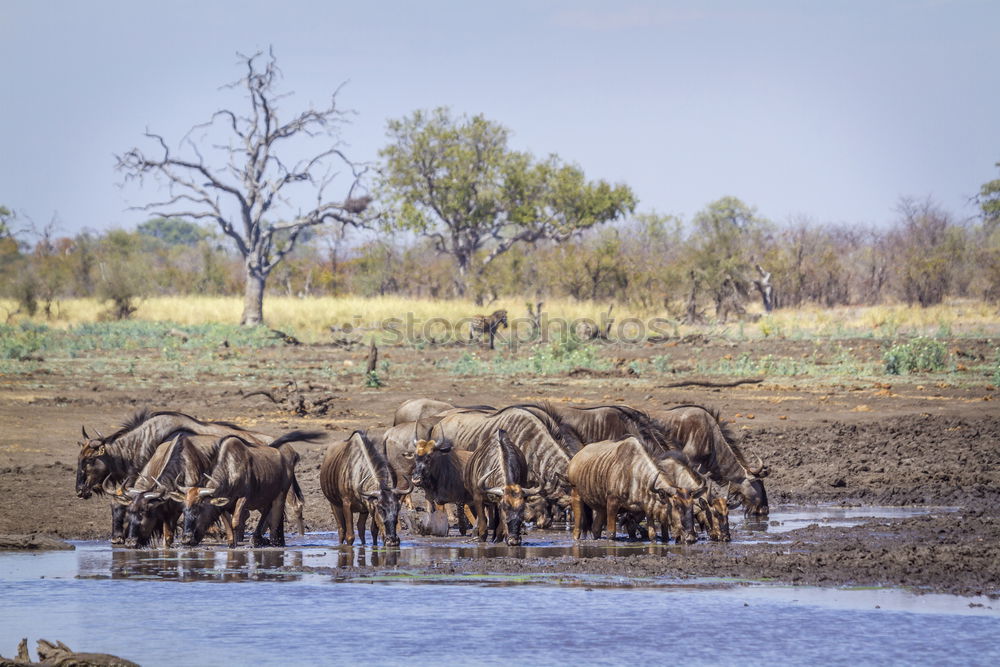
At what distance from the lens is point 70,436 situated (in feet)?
66.0

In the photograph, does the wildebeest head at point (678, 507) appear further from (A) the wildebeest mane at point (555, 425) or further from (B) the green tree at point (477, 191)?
(B) the green tree at point (477, 191)

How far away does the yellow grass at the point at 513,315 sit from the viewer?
3909 centimetres

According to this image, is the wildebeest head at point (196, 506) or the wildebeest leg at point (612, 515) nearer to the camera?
the wildebeest head at point (196, 506)

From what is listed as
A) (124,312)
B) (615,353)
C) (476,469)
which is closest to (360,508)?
(476,469)

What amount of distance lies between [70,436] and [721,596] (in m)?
13.2

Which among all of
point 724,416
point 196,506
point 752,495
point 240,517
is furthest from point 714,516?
point 724,416

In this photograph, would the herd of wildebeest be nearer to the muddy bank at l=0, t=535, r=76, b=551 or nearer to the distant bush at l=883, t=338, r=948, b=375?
the muddy bank at l=0, t=535, r=76, b=551

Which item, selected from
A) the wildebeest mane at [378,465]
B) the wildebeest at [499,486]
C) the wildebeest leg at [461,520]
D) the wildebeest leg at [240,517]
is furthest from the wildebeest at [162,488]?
the wildebeest leg at [461,520]

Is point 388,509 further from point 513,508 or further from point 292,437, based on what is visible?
point 292,437


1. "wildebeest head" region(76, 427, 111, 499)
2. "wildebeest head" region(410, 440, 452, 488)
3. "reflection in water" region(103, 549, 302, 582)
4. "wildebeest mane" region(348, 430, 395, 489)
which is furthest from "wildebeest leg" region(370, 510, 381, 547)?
"wildebeest head" region(76, 427, 111, 499)

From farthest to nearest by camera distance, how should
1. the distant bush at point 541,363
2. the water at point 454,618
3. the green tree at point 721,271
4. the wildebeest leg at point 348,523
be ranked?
the green tree at point 721,271
the distant bush at point 541,363
the wildebeest leg at point 348,523
the water at point 454,618

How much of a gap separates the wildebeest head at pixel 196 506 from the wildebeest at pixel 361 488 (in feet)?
3.81

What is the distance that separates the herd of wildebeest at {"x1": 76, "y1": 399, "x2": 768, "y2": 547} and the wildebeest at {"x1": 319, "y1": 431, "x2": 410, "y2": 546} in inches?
0.5

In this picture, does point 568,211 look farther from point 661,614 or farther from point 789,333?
point 661,614
